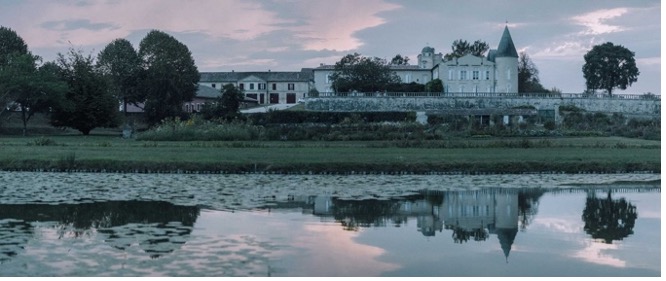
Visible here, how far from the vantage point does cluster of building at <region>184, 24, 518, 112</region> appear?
81.0 meters

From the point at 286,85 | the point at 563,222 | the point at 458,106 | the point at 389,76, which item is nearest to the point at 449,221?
the point at 563,222

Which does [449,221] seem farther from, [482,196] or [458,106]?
[458,106]

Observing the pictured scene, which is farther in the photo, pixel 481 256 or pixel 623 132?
pixel 623 132

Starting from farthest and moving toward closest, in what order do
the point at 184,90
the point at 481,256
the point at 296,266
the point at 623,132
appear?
the point at 184,90 → the point at 623,132 → the point at 481,256 → the point at 296,266

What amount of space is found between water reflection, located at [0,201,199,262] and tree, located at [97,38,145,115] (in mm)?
56690

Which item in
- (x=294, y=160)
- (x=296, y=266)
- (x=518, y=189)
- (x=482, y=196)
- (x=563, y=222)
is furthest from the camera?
(x=294, y=160)

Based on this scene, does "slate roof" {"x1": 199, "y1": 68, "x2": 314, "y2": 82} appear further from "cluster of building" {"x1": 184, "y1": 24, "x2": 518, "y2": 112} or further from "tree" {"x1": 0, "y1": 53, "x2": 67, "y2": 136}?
"tree" {"x1": 0, "y1": 53, "x2": 67, "y2": 136}

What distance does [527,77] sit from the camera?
95.9m

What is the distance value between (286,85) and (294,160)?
3162 inches

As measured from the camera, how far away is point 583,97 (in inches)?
2859

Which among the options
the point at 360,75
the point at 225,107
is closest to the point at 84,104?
the point at 225,107

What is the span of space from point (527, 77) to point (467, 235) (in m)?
83.3

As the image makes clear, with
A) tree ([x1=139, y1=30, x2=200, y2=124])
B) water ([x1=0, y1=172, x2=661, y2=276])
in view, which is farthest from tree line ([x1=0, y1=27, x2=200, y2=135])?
water ([x1=0, y1=172, x2=661, y2=276])

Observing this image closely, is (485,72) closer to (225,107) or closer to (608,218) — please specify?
(225,107)
